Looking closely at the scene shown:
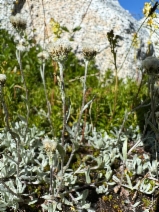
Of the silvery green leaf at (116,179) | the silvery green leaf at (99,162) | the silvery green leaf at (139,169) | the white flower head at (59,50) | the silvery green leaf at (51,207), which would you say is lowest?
the silvery green leaf at (51,207)

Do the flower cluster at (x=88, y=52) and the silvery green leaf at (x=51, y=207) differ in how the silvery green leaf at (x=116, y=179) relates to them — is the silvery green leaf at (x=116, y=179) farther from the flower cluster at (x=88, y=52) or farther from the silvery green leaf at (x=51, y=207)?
the flower cluster at (x=88, y=52)

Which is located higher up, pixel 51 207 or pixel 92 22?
pixel 92 22

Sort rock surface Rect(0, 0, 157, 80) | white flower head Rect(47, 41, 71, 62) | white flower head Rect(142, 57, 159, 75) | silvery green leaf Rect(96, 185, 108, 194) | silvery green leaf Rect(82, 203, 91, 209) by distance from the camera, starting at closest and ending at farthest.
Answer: white flower head Rect(142, 57, 159, 75)
white flower head Rect(47, 41, 71, 62)
silvery green leaf Rect(82, 203, 91, 209)
silvery green leaf Rect(96, 185, 108, 194)
rock surface Rect(0, 0, 157, 80)

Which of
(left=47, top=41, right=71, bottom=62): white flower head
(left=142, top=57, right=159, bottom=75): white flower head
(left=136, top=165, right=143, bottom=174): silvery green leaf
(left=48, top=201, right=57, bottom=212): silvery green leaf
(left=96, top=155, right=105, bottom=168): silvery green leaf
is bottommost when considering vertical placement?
(left=48, top=201, right=57, bottom=212): silvery green leaf

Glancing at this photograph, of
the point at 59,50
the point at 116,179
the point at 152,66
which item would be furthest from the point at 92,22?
the point at 152,66

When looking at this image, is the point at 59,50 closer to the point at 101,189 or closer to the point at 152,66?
the point at 152,66

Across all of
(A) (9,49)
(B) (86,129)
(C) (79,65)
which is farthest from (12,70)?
(B) (86,129)

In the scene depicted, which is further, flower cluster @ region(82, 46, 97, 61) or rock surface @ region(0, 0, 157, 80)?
rock surface @ region(0, 0, 157, 80)

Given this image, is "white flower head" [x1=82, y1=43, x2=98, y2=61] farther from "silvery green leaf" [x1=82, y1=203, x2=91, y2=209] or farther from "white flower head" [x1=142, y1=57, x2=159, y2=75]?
"silvery green leaf" [x1=82, y1=203, x2=91, y2=209]

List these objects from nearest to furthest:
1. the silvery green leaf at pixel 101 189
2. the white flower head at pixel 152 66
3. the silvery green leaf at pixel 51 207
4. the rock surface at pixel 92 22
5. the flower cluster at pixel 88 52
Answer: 1. the white flower head at pixel 152 66
2. the flower cluster at pixel 88 52
3. the silvery green leaf at pixel 51 207
4. the silvery green leaf at pixel 101 189
5. the rock surface at pixel 92 22

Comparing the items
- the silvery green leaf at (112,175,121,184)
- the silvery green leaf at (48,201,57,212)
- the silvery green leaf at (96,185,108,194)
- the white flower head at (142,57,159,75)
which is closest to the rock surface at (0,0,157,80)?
the silvery green leaf at (112,175,121,184)

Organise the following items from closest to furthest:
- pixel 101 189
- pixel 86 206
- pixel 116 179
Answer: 1. pixel 86 206
2. pixel 101 189
3. pixel 116 179

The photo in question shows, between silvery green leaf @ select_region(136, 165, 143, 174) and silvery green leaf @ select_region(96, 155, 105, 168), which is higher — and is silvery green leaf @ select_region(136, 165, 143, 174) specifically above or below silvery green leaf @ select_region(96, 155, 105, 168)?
below

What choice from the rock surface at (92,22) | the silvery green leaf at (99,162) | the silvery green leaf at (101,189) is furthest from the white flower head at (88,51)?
the rock surface at (92,22)
